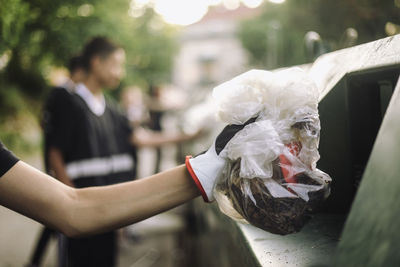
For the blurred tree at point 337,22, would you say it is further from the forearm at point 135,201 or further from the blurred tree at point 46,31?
the blurred tree at point 46,31

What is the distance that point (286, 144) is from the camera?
42.3 inches

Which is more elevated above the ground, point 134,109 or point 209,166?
point 209,166

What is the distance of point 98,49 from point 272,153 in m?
2.73

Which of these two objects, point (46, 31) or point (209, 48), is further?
point (209, 48)

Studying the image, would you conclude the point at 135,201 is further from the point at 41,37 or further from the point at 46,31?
the point at 41,37

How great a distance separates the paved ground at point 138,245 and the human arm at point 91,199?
3232 millimetres

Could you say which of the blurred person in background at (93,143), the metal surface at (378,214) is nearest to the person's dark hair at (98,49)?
the blurred person in background at (93,143)

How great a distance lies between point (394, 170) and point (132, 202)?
0.76 meters

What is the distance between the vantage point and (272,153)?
1031 millimetres

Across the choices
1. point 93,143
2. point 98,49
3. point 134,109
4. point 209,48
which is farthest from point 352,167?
point 209,48

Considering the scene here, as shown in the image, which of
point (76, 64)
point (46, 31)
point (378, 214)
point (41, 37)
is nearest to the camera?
point (378, 214)

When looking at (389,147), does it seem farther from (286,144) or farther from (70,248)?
(70,248)

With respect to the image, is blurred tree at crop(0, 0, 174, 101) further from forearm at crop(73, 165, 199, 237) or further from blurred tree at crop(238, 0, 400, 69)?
blurred tree at crop(238, 0, 400, 69)

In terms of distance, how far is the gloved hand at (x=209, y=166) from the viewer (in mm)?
1116
